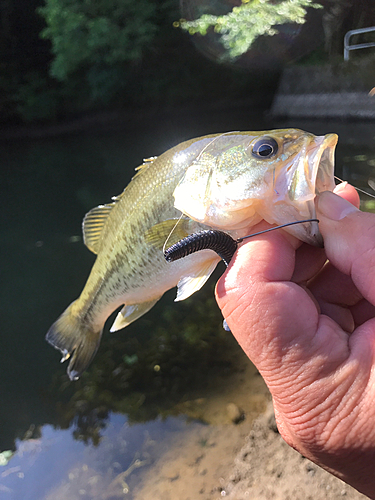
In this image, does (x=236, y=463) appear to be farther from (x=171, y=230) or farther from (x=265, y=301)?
(x=265, y=301)

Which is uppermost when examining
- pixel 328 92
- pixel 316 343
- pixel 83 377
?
pixel 316 343

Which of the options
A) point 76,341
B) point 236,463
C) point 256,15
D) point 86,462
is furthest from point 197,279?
point 256,15

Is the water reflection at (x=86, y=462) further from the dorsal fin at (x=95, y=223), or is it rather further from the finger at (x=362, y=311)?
the finger at (x=362, y=311)

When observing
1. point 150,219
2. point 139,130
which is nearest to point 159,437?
A: point 150,219

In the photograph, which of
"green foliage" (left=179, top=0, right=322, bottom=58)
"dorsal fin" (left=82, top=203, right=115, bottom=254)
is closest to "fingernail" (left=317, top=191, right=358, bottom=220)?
"dorsal fin" (left=82, top=203, right=115, bottom=254)

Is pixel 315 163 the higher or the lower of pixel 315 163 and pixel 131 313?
the higher

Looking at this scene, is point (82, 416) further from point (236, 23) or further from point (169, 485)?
point (236, 23)

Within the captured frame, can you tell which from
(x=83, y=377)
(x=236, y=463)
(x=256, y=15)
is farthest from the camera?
(x=256, y=15)
